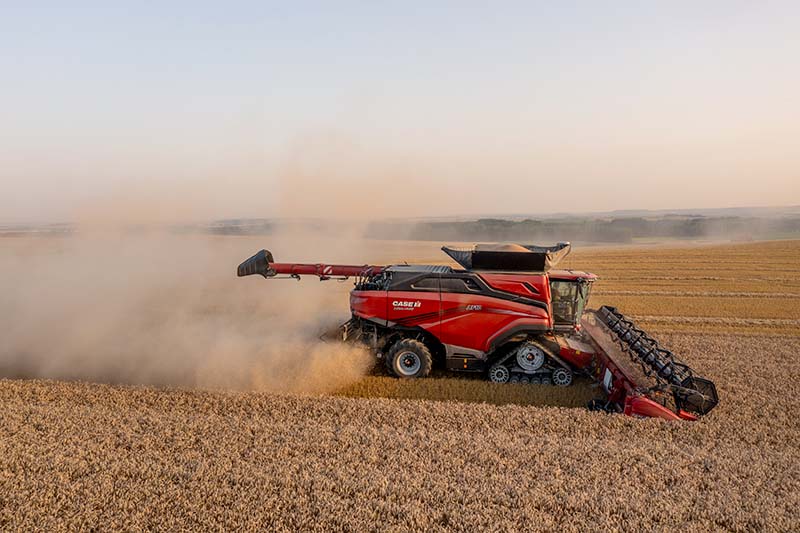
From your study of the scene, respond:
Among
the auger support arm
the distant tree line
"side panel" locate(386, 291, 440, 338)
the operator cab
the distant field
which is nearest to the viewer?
"side panel" locate(386, 291, 440, 338)

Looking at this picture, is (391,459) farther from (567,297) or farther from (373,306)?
(567,297)

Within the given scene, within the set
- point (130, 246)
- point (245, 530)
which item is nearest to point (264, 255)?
point (245, 530)

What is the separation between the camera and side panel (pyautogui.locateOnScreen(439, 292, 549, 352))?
8898mm

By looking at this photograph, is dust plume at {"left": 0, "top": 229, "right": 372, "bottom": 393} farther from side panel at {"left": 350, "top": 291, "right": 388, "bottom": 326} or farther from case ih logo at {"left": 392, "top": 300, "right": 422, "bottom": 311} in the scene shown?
case ih logo at {"left": 392, "top": 300, "right": 422, "bottom": 311}

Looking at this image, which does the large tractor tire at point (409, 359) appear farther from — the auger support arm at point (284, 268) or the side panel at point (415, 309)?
the auger support arm at point (284, 268)

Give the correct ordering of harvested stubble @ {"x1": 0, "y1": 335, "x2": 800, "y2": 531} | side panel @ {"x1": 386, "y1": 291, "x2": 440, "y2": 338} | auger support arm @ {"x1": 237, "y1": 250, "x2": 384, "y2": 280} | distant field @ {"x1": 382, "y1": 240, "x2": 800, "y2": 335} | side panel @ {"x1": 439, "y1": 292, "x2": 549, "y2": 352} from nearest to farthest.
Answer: harvested stubble @ {"x1": 0, "y1": 335, "x2": 800, "y2": 531}, side panel @ {"x1": 439, "y1": 292, "x2": 549, "y2": 352}, side panel @ {"x1": 386, "y1": 291, "x2": 440, "y2": 338}, auger support arm @ {"x1": 237, "y1": 250, "x2": 384, "y2": 280}, distant field @ {"x1": 382, "y1": 240, "x2": 800, "y2": 335}

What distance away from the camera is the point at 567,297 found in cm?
934

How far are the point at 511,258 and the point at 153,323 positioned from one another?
30.4ft

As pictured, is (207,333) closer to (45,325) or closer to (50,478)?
(45,325)

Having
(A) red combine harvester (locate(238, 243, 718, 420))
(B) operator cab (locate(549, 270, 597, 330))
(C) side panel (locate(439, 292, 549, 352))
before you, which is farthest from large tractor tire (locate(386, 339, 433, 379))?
(B) operator cab (locate(549, 270, 597, 330))

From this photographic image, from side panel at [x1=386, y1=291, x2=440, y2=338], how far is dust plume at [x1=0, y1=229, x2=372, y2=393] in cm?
118

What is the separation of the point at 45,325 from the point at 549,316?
1168cm

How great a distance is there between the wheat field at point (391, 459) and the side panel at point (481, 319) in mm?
881

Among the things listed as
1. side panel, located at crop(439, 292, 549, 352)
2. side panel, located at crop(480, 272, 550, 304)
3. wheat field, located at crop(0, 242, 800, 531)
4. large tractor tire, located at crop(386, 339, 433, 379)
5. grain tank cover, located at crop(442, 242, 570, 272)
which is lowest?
wheat field, located at crop(0, 242, 800, 531)
